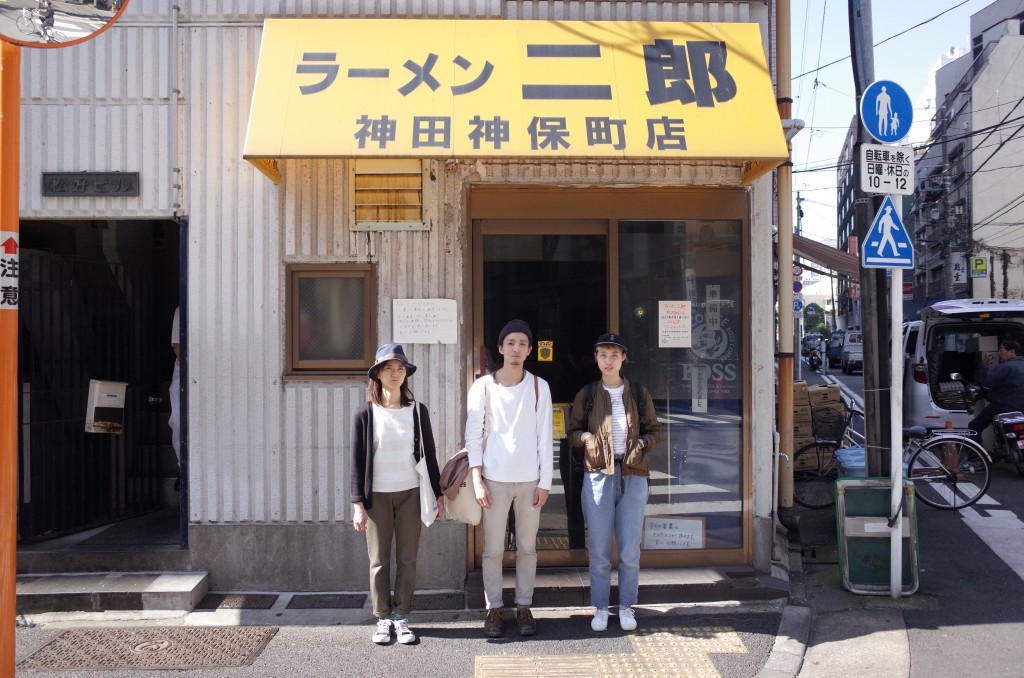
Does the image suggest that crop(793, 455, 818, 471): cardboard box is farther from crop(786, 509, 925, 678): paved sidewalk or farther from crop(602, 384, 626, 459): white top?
crop(602, 384, 626, 459): white top

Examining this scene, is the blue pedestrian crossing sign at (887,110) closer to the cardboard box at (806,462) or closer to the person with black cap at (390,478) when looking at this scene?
the person with black cap at (390,478)

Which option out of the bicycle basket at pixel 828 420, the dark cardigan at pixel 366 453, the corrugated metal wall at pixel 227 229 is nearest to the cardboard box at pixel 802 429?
the bicycle basket at pixel 828 420

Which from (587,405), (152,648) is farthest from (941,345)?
(152,648)

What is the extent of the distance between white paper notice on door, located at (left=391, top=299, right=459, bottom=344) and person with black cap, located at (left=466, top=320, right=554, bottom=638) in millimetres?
861

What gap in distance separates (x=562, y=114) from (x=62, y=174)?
3.83m

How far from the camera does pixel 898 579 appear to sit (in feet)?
17.9

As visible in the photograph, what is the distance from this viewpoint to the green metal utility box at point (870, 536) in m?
5.59

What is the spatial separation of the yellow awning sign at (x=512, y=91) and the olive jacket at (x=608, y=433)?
5.40ft

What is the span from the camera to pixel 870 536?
5.61 m

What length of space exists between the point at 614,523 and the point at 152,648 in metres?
3.14

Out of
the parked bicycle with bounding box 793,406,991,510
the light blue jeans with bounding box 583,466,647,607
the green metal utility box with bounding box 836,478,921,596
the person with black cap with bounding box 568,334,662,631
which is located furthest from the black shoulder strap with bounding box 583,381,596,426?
the parked bicycle with bounding box 793,406,991,510

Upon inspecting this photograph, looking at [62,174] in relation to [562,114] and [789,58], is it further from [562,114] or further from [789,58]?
[789,58]

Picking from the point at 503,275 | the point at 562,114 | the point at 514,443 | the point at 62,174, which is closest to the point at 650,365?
the point at 503,275

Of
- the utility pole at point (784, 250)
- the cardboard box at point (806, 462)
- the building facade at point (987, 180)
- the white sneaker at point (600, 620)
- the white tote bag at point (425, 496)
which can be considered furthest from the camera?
the building facade at point (987, 180)
